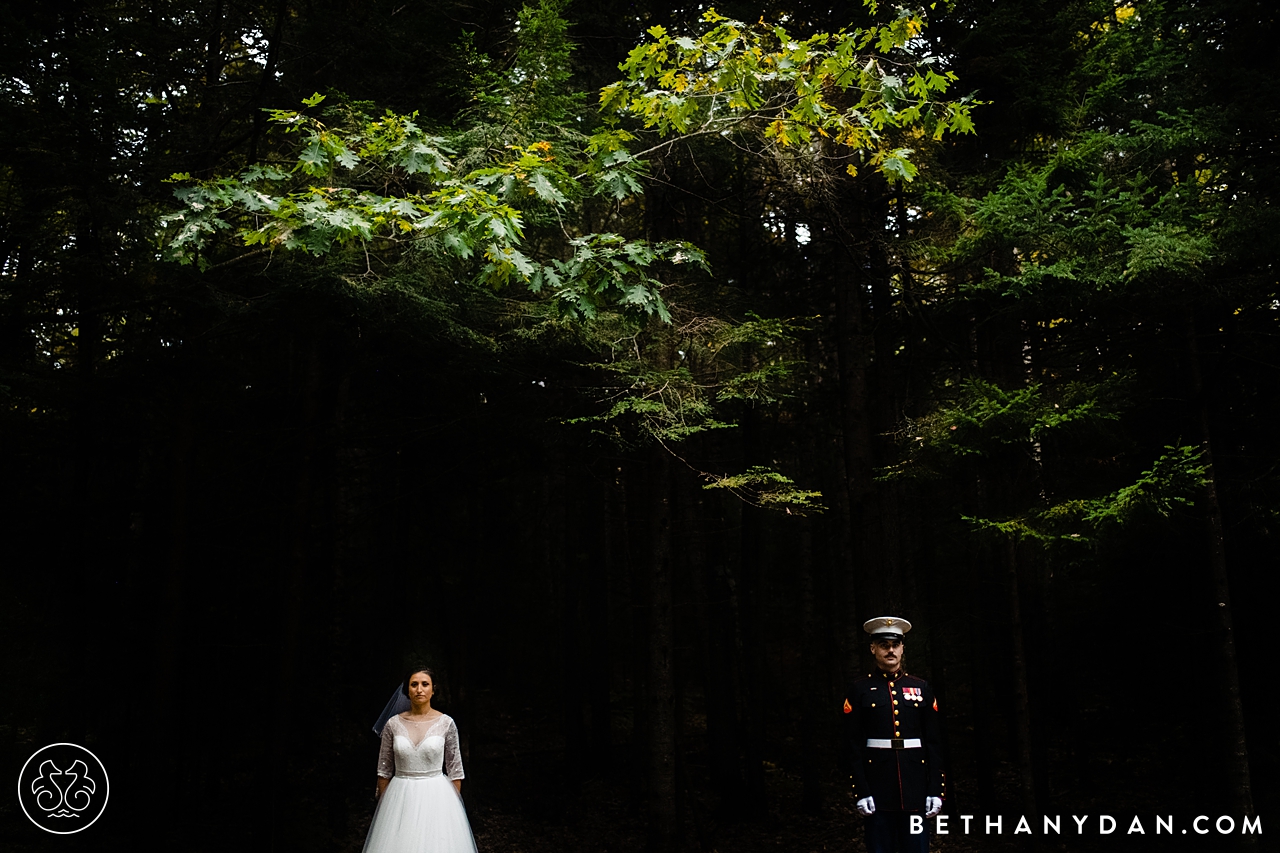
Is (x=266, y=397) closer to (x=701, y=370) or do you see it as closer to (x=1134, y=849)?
(x=701, y=370)

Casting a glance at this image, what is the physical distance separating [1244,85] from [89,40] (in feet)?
36.0

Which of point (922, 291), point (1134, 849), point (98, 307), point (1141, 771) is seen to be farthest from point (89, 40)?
point (1141, 771)

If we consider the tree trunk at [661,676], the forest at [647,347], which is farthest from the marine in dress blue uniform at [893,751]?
the tree trunk at [661,676]

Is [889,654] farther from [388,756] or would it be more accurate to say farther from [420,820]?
[388,756]

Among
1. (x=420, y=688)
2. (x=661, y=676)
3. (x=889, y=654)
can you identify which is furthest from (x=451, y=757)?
(x=661, y=676)

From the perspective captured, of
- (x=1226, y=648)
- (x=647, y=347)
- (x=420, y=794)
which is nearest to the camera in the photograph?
(x=420, y=794)

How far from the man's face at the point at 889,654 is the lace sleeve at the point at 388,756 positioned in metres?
3.66

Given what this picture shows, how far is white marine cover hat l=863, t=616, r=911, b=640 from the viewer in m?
5.83

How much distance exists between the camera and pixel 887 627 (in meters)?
5.90

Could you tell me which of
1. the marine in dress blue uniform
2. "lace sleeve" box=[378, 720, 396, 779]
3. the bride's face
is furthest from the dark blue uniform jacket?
"lace sleeve" box=[378, 720, 396, 779]

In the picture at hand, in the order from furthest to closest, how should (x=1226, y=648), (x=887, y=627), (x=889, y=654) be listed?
(x=1226, y=648), (x=887, y=627), (x=889, y=654)

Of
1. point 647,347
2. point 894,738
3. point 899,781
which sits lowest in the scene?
point 899,781

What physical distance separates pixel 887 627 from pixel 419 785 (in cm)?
363

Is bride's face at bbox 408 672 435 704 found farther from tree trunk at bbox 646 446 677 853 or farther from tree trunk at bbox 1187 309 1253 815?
tree trunk at bbox 1187 309 1253 815
